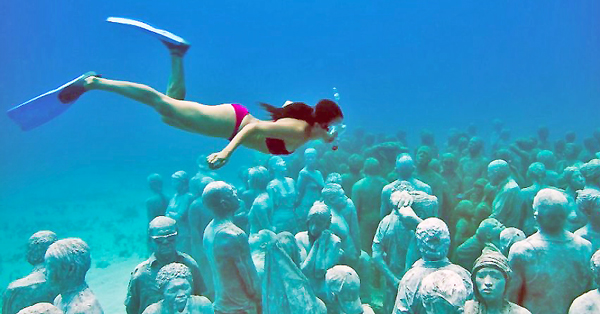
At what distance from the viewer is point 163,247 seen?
15.7 feet

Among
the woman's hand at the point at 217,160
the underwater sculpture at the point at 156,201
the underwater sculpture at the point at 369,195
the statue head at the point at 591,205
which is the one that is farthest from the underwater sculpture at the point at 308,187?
the woman's hand at the point at 217,160

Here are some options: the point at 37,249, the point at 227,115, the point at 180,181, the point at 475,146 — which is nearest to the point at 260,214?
the point at 180,181

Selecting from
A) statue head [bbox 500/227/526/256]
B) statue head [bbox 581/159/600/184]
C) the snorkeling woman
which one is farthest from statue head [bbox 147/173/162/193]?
statue head [bbox 581/159/600/184]

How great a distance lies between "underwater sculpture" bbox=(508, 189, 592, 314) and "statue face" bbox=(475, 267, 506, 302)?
4.89 feet

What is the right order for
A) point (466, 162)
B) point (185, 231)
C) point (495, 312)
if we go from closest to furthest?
point (495, 312) < point (185, 231) < point (466, 162)

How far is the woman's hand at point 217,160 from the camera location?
3561mm

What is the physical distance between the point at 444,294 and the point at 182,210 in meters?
6.85

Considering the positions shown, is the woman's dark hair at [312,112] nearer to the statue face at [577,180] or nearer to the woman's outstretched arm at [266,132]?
the woman's outstretched arm at [266,132]

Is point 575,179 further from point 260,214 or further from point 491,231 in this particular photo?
point 260,214

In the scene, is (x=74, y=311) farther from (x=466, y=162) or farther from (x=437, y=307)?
(x=466, y=162)

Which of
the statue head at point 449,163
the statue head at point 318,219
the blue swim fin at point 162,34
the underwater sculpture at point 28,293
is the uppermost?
the statue head at point 449,163

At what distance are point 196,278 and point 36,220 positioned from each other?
25380 millimetres

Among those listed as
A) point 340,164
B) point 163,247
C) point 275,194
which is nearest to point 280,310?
point 163,247

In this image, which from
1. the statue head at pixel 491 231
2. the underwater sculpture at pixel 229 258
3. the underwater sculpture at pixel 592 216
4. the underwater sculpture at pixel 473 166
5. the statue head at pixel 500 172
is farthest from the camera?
the underwater sculpture at pixel 473 166
